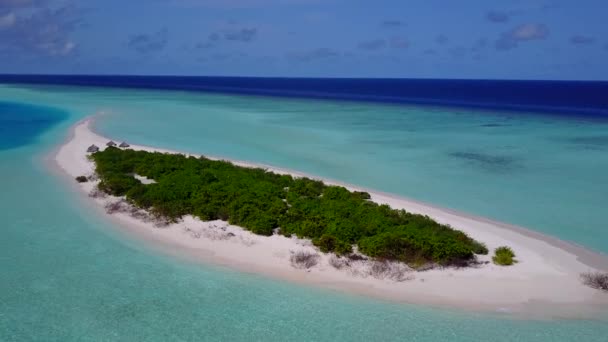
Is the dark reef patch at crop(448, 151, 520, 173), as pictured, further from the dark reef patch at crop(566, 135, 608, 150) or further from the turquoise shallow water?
the dark reef patch at crop(566, 135, 608, 150)

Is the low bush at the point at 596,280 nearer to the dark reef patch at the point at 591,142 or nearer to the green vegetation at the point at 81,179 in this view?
the green vegetation at the point at 81,179

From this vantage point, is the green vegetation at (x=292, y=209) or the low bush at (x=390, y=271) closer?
the low bush at (x=390, y=271)

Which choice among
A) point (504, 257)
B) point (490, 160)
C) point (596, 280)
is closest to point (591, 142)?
point (490, 160)

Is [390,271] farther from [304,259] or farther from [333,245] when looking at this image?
[304,259]

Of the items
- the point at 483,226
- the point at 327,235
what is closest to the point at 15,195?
the point at 327,235

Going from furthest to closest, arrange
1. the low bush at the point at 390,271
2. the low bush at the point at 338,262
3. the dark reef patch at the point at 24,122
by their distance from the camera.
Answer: the dark reef patch at the point at 24,122, the low bush at the point at 338,262, the low bush at the point at 390,271

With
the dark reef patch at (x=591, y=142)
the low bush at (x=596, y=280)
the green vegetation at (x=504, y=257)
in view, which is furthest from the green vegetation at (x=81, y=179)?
the dark reef patch at (x=591, y=142)

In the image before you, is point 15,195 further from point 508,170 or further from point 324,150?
point 508,170
